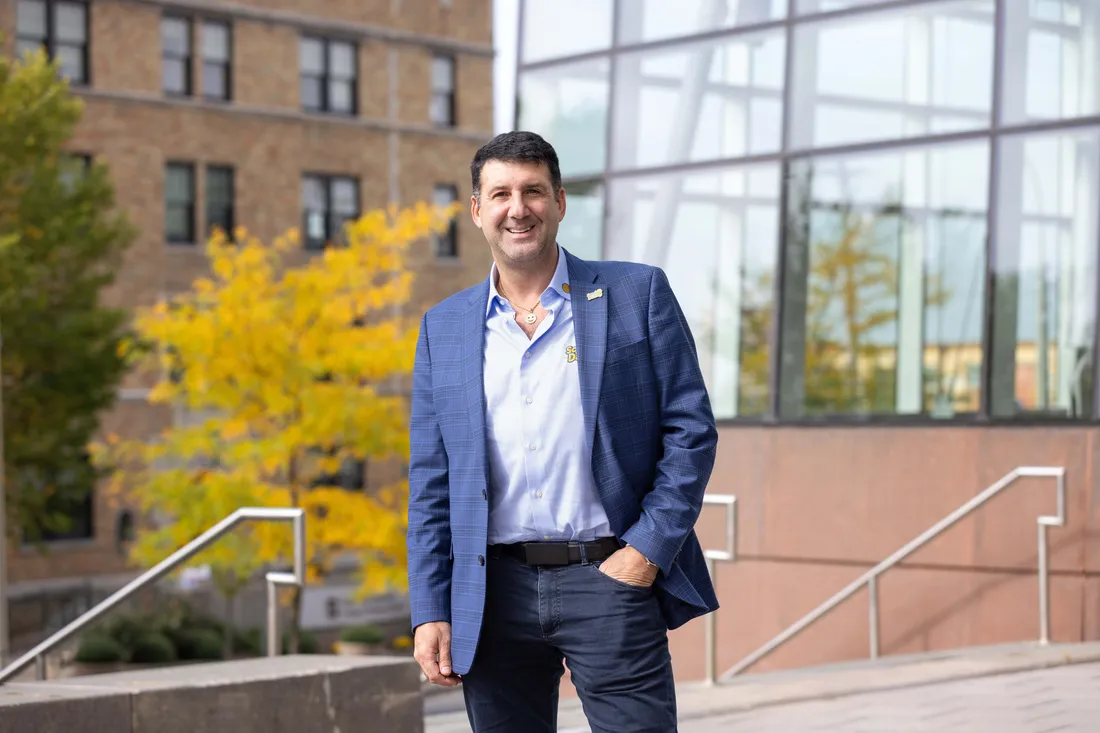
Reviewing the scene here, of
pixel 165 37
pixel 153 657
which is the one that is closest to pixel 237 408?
pixel 153 657

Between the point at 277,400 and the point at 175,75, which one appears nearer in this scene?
the point at 277,400

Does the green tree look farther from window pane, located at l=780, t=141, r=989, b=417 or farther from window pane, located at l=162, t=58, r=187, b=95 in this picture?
window pane, located at l=780, t=141, r=989, b=417

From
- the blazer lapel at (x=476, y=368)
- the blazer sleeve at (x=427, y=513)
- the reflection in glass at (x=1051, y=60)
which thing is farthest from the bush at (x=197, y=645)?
the blazer lapel at (x=476, y=368)

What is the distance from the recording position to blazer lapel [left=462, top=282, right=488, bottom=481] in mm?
3529

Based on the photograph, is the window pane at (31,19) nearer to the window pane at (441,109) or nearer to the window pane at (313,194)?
the window pane at (313,194)

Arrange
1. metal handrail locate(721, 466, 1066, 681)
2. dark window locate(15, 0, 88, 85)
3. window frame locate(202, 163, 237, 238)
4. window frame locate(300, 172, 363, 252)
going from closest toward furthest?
metal handrail locate(721, 466, 1066, 681), dark window locate(15, 0, 88, 85), window frame locate(202, 163, 237, 238), window frame locate(300, 172, 363, 252)

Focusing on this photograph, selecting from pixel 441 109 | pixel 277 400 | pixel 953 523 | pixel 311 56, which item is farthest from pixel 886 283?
pixel 441 109

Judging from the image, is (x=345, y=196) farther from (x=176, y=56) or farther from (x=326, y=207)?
(x=176, y=56)

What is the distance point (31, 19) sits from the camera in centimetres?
3312

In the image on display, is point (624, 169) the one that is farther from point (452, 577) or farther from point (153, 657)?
→ point (153, 657)

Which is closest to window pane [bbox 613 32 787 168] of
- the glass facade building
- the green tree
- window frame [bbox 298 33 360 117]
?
the glass facade building

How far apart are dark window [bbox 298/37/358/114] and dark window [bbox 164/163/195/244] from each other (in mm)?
3661

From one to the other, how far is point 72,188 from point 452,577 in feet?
85.1

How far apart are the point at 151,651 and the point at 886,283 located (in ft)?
44.6
